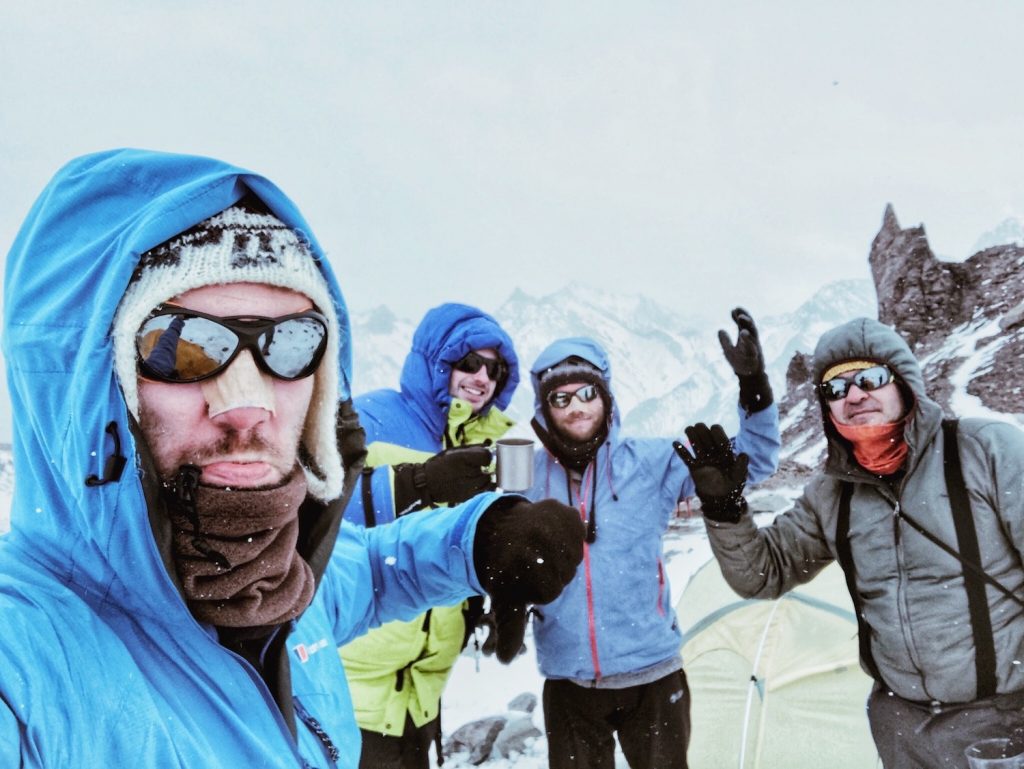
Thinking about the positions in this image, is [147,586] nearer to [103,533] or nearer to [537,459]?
[103,533]

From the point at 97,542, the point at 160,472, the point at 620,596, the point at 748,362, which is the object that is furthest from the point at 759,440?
the point at 97,542

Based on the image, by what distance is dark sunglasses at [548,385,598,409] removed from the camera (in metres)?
3.53

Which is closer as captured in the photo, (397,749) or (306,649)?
(306,649)


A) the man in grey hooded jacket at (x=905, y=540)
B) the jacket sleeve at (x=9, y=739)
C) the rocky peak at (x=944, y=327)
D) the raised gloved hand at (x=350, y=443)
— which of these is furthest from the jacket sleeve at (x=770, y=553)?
the rocky peak at (x=944, y=327)

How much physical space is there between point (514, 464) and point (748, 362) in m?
1.56

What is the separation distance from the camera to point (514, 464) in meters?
2.54

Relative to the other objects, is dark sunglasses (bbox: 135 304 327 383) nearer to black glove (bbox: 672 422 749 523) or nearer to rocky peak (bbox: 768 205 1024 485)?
black glove (bbox: 672 422 749 523)

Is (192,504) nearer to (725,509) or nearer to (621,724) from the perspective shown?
(725,509)

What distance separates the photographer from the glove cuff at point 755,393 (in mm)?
3266

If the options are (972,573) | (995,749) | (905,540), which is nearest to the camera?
(995,749)

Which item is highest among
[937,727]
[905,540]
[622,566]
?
[905,540]

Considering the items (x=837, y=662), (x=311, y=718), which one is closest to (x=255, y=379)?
(x=311, y=718)

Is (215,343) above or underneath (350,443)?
above

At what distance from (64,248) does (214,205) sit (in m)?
0.28
